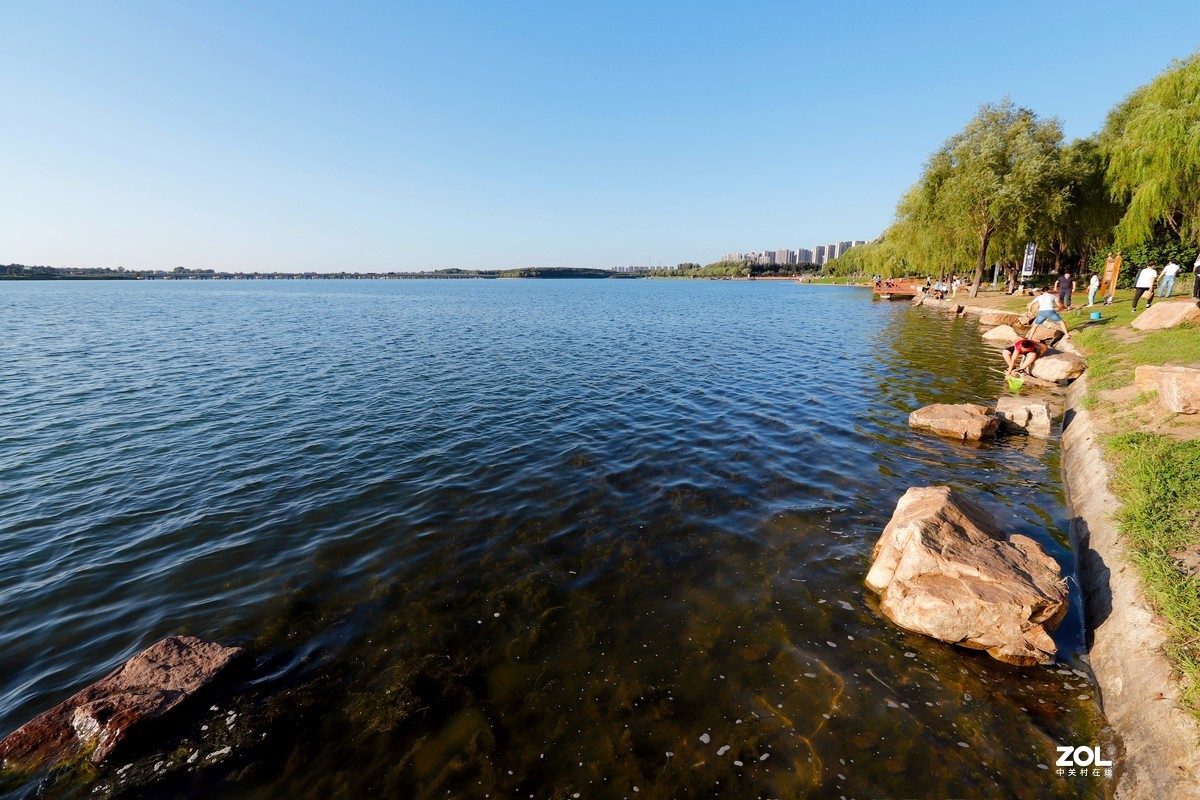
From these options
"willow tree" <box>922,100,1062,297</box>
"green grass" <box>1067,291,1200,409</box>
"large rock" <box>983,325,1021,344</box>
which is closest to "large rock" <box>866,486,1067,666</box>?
"green grass" <box>1067,291,1200,409</box>

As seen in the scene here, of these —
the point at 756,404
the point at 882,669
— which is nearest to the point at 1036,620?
the point at 882,669

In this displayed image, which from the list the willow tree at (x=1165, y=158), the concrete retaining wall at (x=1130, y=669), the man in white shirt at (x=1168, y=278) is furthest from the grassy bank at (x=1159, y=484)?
the willow tree at (x=1165, y=158)

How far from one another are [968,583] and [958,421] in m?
9.57

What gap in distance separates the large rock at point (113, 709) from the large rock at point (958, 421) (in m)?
17.9

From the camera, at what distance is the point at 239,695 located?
6.21m

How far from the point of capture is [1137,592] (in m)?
6.36

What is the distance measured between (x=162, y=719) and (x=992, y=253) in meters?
73.1

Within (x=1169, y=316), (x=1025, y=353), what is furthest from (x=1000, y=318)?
(x=1025, y=353)

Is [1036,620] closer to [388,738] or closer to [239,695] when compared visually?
[388,738]

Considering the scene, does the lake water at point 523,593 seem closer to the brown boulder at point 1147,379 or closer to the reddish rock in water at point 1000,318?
the brown boulder at point 1147,379

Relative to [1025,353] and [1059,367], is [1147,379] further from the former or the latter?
[1025,353]

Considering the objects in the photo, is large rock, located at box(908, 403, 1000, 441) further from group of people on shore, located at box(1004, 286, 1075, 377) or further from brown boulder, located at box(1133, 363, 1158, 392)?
group of people on shore, located at box(1004, 286, 1075, 377)

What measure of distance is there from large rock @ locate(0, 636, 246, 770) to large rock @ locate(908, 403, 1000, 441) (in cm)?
1793

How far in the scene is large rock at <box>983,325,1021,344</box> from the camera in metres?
28.5
